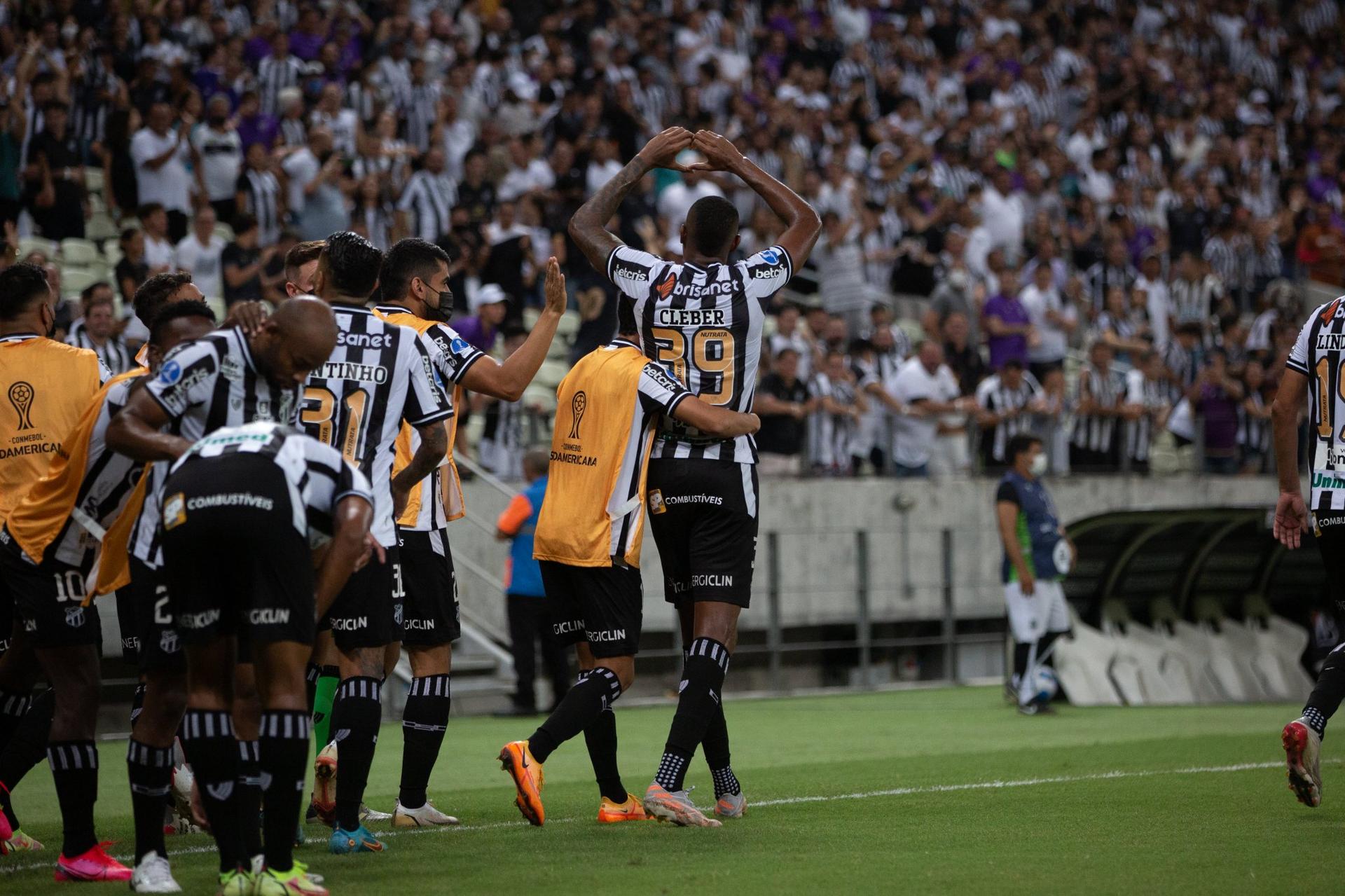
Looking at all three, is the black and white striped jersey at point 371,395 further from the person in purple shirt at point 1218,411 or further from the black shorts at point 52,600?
the person in purple shirt at point 1218,411

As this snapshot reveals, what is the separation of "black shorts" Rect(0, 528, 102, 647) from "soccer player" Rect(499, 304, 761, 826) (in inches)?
77.7

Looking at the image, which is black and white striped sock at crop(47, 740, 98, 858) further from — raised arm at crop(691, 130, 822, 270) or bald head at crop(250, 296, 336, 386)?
raised arm at crop(691, 130, 822, 270)

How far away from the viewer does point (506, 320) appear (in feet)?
55.5

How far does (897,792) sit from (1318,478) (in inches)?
105

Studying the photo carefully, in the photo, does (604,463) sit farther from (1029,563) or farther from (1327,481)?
(1029,563)

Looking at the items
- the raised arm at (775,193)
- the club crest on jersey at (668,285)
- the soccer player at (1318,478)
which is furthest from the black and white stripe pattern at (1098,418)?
the club crest on jersey at (668,285)

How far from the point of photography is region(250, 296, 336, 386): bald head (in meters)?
5.66

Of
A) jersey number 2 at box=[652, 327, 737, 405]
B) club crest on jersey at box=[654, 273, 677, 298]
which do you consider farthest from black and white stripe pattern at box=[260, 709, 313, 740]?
club crest on jersey at box=[654, 273, 677, 298]

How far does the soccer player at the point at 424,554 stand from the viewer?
7305mm

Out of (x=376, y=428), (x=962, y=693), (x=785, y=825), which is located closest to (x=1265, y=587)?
(x=962, y=693)

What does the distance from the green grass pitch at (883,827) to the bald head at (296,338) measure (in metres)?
Answer: 1.82

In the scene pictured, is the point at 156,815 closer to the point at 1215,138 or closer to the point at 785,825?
the point at 785,825

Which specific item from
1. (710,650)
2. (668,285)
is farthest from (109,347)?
(710,650)

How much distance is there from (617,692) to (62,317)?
28.1 ft
